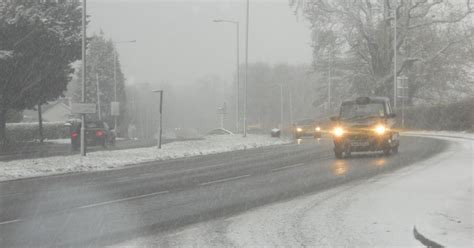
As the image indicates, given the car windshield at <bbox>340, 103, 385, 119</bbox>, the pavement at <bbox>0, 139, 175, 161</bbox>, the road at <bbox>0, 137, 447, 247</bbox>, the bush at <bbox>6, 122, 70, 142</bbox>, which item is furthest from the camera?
the bush at <bbox>6, 122, 70, 142</bbox>

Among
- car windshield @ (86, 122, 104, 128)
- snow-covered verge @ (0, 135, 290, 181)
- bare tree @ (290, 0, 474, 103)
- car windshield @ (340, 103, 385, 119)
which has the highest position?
bare tree @ (290, 0, 474, 103)

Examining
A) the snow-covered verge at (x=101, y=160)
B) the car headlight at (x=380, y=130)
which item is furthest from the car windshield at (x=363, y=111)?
the snow-covered verge at (x=101, y=160)

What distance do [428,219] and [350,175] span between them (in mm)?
A: 6799

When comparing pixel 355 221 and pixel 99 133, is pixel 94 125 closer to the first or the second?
pixel 99 133

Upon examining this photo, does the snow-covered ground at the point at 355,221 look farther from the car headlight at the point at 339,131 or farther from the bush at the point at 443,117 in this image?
the bush at the point at 443,117

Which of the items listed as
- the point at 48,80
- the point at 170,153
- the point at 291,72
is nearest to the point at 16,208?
the point at 170,153

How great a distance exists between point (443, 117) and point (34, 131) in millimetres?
39866

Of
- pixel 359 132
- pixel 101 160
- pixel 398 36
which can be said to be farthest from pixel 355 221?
pixel 398 36

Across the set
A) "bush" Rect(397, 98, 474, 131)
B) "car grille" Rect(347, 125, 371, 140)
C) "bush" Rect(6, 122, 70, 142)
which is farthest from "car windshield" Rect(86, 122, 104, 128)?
"bush" Rect(6, 122, 70, 142)

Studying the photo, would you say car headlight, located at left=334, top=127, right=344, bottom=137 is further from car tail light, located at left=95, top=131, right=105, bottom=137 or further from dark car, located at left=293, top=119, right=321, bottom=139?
dark car, located at left=293, top=119, right=321, bottom=139

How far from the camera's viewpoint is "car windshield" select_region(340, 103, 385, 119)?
20.0m

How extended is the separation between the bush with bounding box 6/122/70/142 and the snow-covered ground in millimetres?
52219

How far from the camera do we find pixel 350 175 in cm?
1536

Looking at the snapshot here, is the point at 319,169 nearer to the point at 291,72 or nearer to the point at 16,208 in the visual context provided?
the point at 16,208
